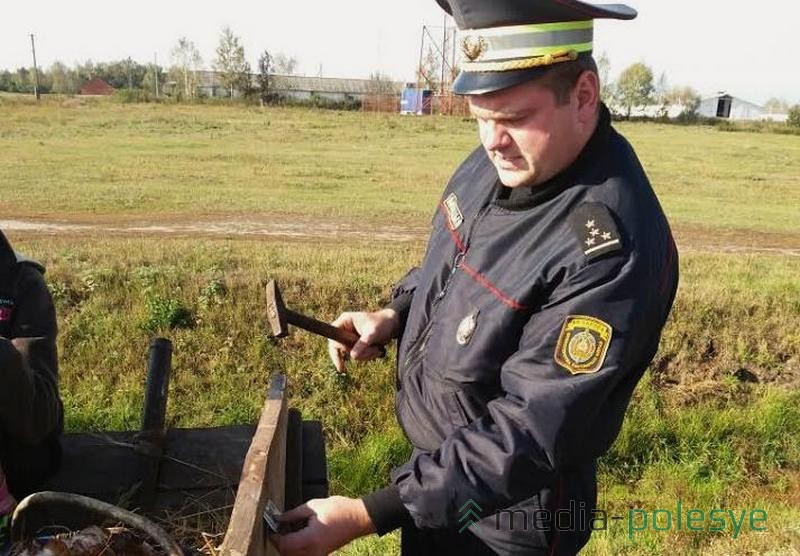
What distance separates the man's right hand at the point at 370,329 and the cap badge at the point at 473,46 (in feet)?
3.41

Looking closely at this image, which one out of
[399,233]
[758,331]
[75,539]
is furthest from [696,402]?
[399,233]

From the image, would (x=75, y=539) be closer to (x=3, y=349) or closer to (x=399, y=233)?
(x=3, y=349)

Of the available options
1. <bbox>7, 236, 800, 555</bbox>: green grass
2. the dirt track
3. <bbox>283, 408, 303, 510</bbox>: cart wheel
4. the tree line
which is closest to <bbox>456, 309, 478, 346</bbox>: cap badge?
<bbox>283, 408, 303, 510</bbox>: cart wheel

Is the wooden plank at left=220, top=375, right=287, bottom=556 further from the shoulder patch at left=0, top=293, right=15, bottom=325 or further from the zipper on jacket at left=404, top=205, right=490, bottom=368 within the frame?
the shoulder patch at left=0, top=293, right=15, bottom=325

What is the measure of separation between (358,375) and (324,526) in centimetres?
487

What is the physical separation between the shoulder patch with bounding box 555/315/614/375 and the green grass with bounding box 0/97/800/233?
13.1 meters

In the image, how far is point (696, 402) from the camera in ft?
22.8

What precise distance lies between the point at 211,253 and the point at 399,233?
5.14 m

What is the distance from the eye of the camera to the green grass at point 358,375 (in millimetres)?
6277

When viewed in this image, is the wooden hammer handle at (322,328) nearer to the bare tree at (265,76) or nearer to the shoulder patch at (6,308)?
the shoulder patch at (6,308)

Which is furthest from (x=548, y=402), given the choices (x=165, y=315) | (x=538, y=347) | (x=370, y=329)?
(x=165, y=315)

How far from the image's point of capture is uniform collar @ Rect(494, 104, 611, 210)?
1948 millimetres

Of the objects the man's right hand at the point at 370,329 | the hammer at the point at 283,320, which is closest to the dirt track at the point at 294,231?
the man's right hand at the point at 370,329

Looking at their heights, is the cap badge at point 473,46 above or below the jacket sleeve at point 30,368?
above
